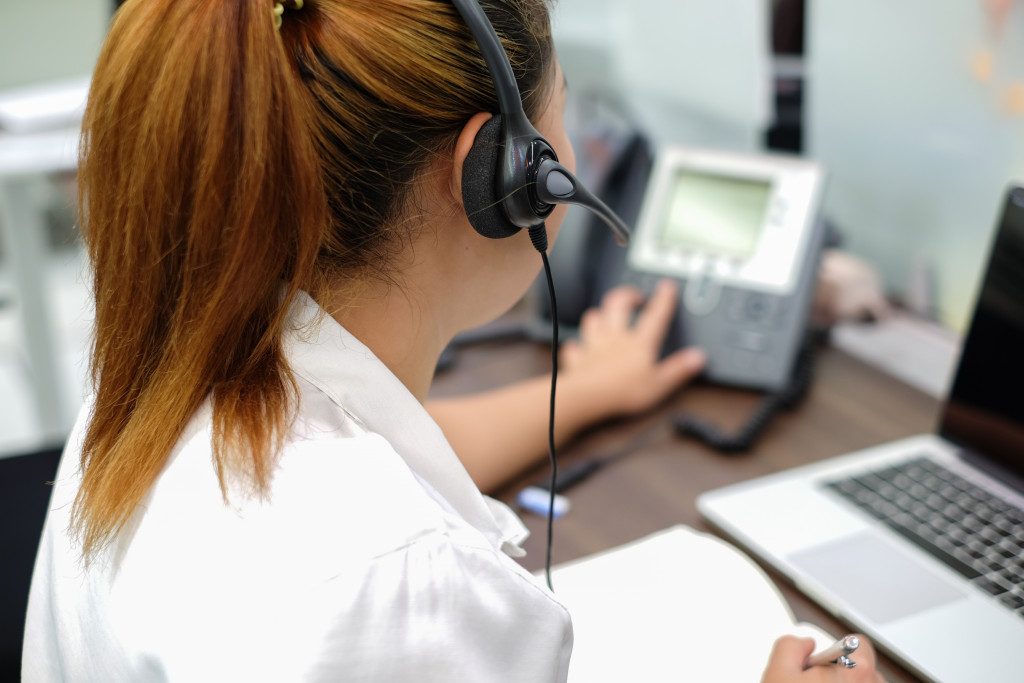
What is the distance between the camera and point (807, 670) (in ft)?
1.88

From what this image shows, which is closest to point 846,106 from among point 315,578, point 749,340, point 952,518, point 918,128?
point 918,128

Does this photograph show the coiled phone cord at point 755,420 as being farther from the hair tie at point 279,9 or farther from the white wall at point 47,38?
the white wall at point 47,38

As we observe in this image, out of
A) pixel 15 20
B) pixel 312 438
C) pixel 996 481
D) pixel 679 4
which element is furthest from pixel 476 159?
pixel 15 20

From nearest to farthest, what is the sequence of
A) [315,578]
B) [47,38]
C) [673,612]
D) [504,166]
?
[315,578] < [504,166] < [673,612] < [47,38]

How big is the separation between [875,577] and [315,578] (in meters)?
0.52

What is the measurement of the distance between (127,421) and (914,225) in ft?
3.53

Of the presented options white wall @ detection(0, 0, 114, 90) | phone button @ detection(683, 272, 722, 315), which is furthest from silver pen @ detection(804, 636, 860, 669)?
white wall @ detection(0, 0, 114, 90)

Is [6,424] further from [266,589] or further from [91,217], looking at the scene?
[266,589]

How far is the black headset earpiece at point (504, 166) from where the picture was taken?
0.50 m

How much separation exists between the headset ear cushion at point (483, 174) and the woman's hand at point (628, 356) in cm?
49

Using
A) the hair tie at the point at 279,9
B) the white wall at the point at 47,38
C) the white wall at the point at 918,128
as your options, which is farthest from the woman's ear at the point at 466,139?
the white wall at the point at 47,38

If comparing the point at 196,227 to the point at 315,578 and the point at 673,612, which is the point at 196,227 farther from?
the point at 673,612

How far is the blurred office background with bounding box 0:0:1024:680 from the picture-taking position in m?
1.05

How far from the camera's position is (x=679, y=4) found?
1.37m
